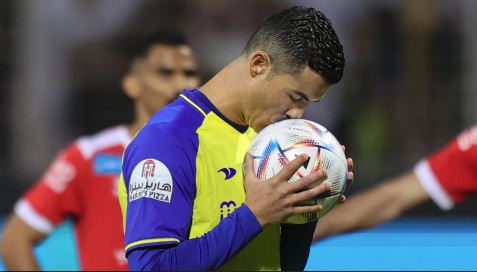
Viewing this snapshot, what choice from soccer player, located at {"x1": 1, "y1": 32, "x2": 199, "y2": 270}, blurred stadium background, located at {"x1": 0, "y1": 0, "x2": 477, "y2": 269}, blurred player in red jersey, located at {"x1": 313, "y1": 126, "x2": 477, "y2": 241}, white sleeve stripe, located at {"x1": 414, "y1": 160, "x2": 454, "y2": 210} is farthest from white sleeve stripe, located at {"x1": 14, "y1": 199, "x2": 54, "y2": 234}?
blurred stadium background, located at {"x1": 0, "y1": 0, "x2": 477, "y2": 269}

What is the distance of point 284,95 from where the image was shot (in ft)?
9.08

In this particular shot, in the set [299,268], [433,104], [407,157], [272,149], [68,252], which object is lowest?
[299,268]

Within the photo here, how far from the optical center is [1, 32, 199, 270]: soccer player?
15.0 ft

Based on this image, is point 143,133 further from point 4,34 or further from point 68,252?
point 4,34

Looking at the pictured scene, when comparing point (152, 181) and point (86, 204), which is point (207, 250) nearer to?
point (152, 181)

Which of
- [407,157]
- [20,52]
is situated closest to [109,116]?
[20,52]

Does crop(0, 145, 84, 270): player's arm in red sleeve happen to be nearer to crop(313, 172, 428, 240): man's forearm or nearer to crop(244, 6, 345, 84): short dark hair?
crop(313, 172, 428, 240): man's forearm

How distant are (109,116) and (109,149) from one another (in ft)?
13.4

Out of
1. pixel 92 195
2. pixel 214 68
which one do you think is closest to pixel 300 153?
pixel 92 195

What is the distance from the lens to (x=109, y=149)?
4805mm

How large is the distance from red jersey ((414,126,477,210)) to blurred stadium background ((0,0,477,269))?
3994 millimetres

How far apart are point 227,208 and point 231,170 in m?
0.11

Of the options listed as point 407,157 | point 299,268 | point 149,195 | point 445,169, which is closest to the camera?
point 149,195

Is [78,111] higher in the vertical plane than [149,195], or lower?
higher
